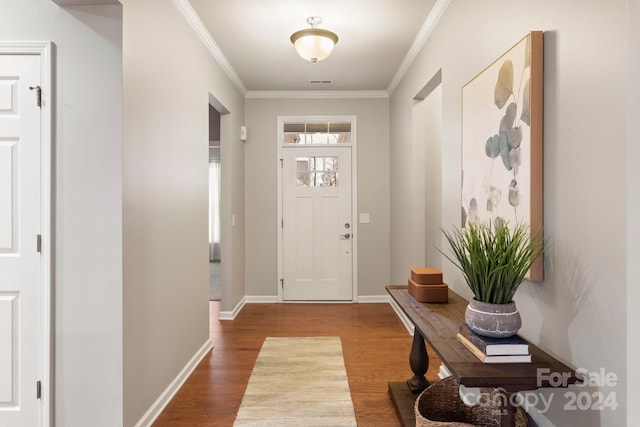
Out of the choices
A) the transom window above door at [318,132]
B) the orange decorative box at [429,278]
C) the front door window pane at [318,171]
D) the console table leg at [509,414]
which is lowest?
the console table leg at [509,414]

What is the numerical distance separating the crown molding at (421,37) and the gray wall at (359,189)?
67 cm

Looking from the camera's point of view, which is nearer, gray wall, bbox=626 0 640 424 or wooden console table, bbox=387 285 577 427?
gray wall, bbox=626 0 640 424

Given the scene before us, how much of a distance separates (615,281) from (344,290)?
3.80 meters

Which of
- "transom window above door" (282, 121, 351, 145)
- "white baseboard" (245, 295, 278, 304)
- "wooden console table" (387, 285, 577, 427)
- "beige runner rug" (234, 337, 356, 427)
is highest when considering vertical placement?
"transom window above door" (282, 121, 351, 145)

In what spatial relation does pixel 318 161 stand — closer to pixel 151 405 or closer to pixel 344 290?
pixel 344 290

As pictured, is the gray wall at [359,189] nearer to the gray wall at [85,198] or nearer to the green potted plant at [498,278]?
the gray wall at [85,198]

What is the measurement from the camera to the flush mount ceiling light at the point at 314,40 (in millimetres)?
2732

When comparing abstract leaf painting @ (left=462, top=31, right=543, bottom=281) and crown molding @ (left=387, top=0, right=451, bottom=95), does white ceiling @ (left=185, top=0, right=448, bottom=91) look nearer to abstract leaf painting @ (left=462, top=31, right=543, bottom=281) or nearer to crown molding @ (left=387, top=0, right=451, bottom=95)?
crown molding @ (left=387, top=0, right=451, bottom=95)

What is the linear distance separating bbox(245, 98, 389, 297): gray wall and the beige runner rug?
154 centimetres

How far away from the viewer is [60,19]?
5.93 ft

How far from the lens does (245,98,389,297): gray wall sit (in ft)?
15.5

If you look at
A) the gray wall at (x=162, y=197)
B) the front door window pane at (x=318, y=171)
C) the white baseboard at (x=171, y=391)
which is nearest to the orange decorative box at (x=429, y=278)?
the gray wall at (x=162, y=197)

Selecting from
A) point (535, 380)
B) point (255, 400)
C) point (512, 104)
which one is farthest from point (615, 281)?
point (255, 400)

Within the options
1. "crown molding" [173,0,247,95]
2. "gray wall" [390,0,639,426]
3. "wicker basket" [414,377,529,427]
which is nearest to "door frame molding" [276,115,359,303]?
"crown molding" [173,0,247,95]
